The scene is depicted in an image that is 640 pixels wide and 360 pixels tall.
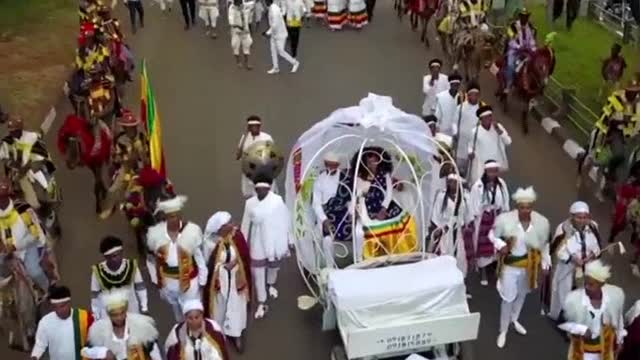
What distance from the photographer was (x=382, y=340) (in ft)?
29.3

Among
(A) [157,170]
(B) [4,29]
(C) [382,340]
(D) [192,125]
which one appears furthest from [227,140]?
(B) [4,29]

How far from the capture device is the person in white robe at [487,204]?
11041 millimetres

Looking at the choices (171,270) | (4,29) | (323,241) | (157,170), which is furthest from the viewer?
(4,29)

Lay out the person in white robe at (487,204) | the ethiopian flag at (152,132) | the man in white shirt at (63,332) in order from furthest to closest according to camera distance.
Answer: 1. the ethiopian flag at (152,132)
2. the person in white robe at (487,204)
3. the man in white shirt at (63,332)

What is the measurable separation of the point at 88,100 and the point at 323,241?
5.97m

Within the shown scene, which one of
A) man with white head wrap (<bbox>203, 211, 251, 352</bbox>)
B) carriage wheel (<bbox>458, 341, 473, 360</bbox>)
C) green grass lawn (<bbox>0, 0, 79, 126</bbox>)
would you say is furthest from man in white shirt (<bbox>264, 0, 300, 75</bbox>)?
carriage wheel (<bbox>458, 341, 473, 360</bbox>)

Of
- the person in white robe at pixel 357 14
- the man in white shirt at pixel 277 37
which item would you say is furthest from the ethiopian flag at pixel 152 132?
the person in white robe at pixel 357 14

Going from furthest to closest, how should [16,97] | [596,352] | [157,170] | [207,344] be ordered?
1. [16,97]
2. [157,170]
3. [596,352]
4. [207,344]

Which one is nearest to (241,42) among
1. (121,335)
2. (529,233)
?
(529,233)

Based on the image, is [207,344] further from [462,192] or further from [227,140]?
[227,140]

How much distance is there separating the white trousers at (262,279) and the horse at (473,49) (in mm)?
7494

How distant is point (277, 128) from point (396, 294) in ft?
26.2

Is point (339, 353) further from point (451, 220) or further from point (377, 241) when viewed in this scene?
point (451, 220)

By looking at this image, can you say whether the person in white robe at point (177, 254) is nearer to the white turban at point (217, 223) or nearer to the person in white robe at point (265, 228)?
the white turban at point (217, 223)
